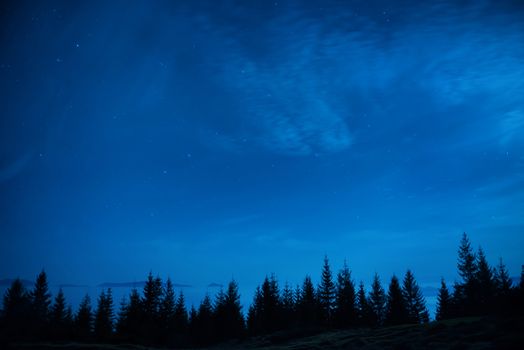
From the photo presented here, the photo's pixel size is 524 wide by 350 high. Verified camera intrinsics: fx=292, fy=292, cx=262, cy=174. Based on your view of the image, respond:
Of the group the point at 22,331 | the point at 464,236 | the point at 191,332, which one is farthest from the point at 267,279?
the point at 464,236

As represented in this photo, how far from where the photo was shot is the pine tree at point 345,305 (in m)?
50.8

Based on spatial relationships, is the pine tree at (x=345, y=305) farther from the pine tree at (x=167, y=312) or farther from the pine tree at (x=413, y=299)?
the pine tree at (x=167, y=312)

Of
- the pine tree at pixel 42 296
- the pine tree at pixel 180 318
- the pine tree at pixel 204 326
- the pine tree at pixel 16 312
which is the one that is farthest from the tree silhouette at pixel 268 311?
the pine tree at pixel 42 296

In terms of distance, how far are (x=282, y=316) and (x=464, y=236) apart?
37701 mm

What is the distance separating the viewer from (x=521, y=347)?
9.81 meters

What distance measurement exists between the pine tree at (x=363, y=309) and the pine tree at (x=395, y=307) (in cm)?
336

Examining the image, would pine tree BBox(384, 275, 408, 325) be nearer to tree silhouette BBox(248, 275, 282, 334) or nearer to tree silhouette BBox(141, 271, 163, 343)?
tree silhouette BBox(248, 275, 282, 334)

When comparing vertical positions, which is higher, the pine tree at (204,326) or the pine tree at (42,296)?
the pine tree at (42,296)

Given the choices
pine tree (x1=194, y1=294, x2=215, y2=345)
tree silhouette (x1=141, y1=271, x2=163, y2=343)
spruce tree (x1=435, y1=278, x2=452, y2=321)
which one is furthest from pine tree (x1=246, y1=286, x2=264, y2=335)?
spruce tree (x1=435, y1=278, x2=452, y2=321)

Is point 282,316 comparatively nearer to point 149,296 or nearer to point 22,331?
point 149,296

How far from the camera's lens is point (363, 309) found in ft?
180

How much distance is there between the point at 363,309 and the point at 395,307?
21.8 ft

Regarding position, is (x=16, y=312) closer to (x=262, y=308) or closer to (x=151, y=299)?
(x=151, y=299)

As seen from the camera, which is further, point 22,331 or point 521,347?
point 22,331
